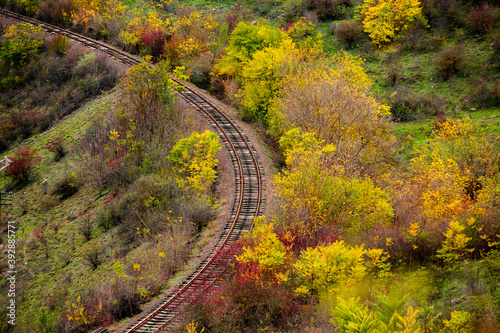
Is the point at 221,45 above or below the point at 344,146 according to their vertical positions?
above

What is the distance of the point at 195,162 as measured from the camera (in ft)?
81.5

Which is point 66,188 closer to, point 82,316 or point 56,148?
point 56,148

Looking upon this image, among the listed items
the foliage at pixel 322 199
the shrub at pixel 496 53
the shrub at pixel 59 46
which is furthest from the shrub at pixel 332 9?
the foliage at pixel 322 199

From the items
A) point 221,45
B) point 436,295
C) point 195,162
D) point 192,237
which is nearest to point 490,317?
point 436,295

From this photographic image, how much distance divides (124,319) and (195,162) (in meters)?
A: 11.2

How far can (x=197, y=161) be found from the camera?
25.3m

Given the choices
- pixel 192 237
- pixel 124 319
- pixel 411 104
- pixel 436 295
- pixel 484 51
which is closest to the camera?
pixel 436 295

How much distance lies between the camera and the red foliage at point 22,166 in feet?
99.2

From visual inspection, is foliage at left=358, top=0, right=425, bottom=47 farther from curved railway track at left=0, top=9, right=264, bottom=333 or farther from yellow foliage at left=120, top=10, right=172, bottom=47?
yellow foliage at left=120, top=10, right=172, bottom=47

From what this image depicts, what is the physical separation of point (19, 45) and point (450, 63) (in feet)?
143

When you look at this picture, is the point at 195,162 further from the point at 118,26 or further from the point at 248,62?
the point at 118,26

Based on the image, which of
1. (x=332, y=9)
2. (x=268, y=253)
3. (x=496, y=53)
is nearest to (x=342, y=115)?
(x=268, y=253)

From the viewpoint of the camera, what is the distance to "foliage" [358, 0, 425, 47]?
135ft

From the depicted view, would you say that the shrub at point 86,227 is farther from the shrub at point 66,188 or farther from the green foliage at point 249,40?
the green foliage at point 249,40
